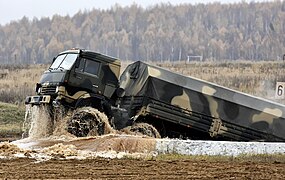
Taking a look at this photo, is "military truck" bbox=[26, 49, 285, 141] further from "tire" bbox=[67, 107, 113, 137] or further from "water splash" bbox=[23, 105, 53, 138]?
"tire" bbox=[67, 107, 113, 137]

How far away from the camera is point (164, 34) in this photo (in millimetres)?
166500

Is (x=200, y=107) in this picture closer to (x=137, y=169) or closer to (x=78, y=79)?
(x=78, y=79)

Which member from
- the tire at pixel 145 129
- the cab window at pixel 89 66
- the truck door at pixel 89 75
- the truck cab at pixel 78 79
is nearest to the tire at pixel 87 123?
the truck cab at pixel 78 79

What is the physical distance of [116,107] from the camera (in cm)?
2016

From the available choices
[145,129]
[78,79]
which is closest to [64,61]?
[78,79]

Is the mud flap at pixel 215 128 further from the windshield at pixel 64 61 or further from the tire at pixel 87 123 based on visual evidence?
the windshield at pixel 64 61

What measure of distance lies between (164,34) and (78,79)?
485 ft

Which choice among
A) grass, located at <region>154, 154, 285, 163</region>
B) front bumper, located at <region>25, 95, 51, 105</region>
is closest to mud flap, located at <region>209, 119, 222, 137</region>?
grass, located at <region>154, 154, 285, 163</region>

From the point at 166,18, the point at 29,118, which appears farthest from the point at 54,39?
the point at 29,118

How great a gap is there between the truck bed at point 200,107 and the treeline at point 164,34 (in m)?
115

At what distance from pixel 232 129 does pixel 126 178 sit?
953 cm

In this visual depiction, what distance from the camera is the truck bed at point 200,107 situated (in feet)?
64.8

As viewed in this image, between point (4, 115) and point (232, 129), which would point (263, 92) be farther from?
point (232, 129)

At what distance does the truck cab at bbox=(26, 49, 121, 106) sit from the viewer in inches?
761
